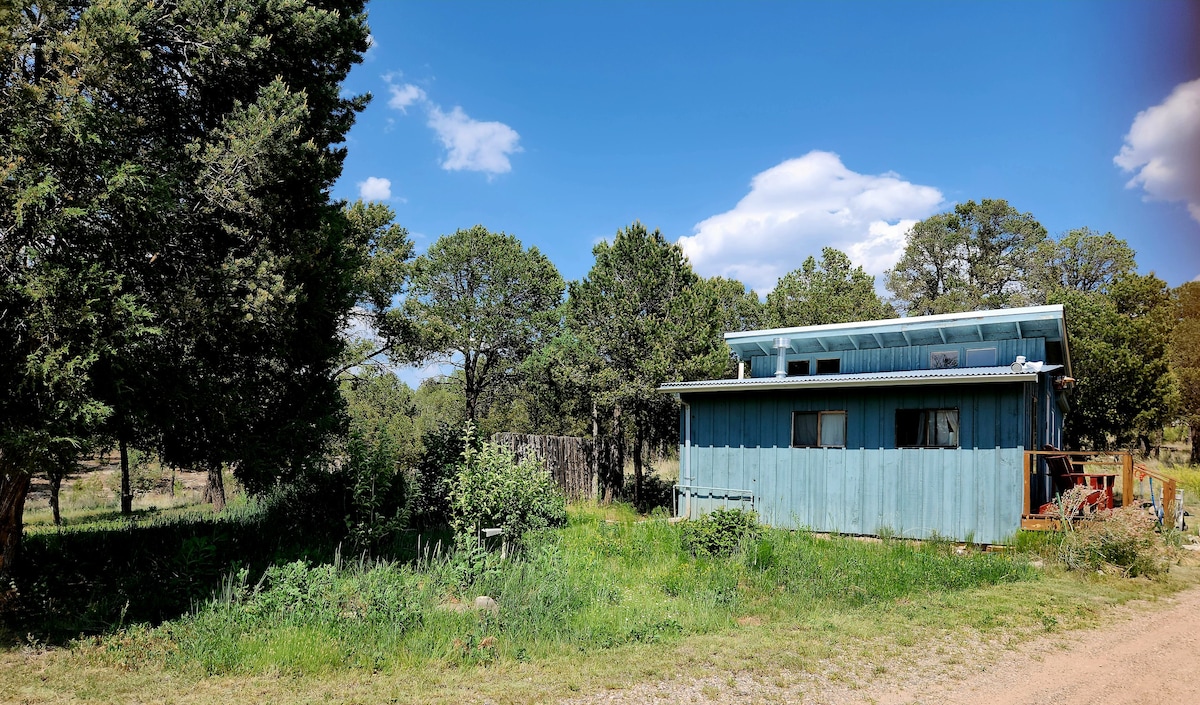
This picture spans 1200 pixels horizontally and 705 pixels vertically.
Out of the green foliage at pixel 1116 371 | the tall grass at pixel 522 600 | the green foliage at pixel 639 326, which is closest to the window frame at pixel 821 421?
the tall grass at pixel 522 600

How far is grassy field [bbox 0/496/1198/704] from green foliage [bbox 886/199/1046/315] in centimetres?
2616

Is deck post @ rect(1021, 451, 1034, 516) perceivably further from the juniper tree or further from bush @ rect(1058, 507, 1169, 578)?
the juniper tree

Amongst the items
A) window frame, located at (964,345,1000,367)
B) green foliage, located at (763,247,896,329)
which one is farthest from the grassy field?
green foliage, located at (763,247,896,329)

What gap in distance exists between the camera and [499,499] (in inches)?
378

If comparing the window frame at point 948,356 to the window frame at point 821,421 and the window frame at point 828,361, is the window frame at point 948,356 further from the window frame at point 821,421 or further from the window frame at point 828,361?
the window frame at point 821,421

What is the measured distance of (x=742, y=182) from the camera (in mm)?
18688

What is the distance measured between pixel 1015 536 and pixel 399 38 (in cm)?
1322

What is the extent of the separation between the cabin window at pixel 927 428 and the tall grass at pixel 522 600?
2662 millimetres

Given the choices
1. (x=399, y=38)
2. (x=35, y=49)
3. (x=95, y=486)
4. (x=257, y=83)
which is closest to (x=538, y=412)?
(x=95, y=486)

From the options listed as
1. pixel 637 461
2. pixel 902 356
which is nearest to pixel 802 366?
pixel 902 356

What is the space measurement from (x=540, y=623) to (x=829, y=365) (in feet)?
39.5

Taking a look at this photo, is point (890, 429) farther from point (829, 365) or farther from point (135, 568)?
point (135, 568)

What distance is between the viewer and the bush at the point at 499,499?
9.51m

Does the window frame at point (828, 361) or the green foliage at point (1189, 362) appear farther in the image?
the green foliage at point (1189, 362)
